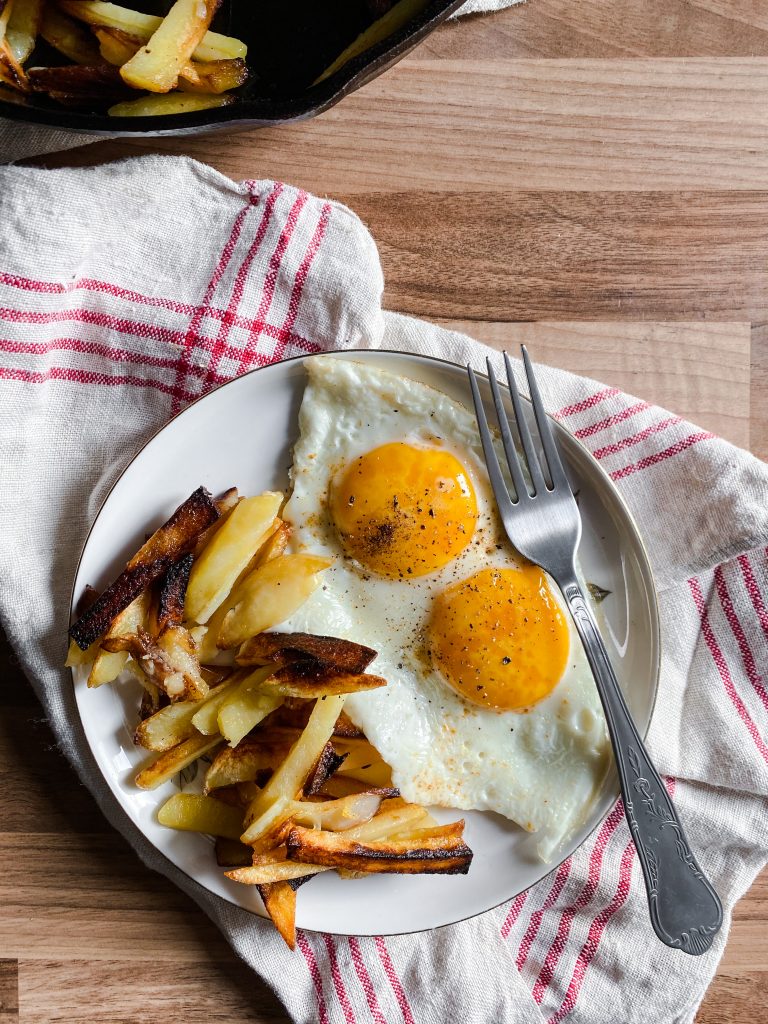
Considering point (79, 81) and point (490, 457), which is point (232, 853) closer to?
point (490, 457)

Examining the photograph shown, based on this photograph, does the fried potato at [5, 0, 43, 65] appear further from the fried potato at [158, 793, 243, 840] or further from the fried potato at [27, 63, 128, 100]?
the fried potato at [158, 793, 243, 840]

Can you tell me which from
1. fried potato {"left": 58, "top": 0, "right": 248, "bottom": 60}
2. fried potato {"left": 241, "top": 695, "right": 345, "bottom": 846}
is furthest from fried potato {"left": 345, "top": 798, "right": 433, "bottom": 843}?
fried potato {"left": 58, "top": 0, "right": 248, "bottom": 60}

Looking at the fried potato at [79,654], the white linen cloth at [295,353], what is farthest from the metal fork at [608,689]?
the fried potato at [79,654]

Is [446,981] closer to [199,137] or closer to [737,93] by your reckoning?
[199,137]

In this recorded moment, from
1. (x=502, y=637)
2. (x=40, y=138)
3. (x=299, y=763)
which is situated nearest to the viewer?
(x=299, y=763)

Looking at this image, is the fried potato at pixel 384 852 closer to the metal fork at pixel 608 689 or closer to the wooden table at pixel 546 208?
the metal fork at pixel 608 689

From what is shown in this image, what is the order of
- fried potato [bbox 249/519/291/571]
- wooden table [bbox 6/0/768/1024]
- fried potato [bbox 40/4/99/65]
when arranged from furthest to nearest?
wooden table [bbox 6/0/768/1024] < fried potato [bbox 249/519/291/571] < fried potato [bbox 40/4/99/65]

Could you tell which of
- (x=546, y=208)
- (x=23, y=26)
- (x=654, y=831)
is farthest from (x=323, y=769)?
(x=23, y=26)
